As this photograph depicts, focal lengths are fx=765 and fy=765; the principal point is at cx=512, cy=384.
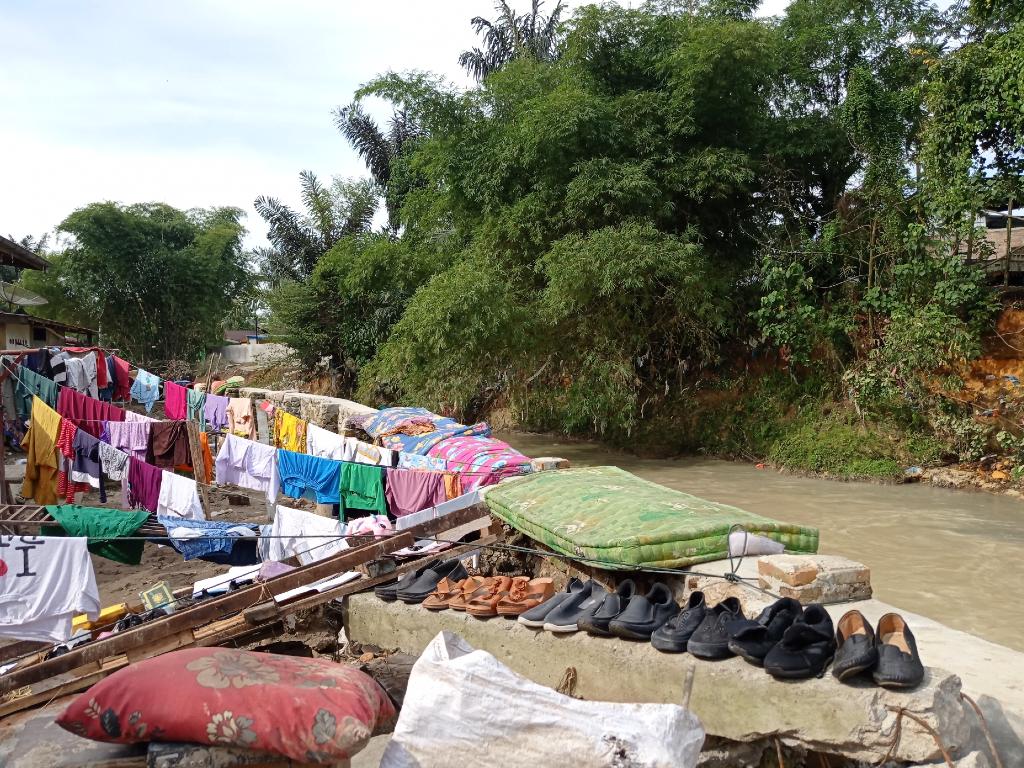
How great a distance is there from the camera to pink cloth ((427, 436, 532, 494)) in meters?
6.78

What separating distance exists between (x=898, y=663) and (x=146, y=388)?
1464 centimetres

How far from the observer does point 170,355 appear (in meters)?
30.5

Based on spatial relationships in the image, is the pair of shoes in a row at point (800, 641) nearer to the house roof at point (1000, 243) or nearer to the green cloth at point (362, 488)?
the green cloth at point (362, 488)

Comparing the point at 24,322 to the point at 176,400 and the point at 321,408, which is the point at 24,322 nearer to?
the point at 176,400

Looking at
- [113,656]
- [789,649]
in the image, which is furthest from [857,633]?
[113,656]

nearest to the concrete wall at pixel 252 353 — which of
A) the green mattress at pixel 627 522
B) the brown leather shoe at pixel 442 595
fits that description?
the green mattress at pixel 627 522

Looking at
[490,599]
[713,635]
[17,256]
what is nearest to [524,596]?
[490,599]

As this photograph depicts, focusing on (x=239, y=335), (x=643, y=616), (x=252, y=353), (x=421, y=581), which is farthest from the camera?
(x=239, y=335)

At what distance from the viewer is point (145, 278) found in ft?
95.0

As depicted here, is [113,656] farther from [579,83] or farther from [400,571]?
[579,83]

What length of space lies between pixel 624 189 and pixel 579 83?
265cm

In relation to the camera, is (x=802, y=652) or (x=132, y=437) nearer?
(x=802, y=652)

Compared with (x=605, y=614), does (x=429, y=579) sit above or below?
below

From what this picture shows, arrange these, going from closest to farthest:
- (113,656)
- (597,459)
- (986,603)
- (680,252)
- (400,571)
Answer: (113,656) < (400,571) < (986,603) < (680,252) < (597,459)
